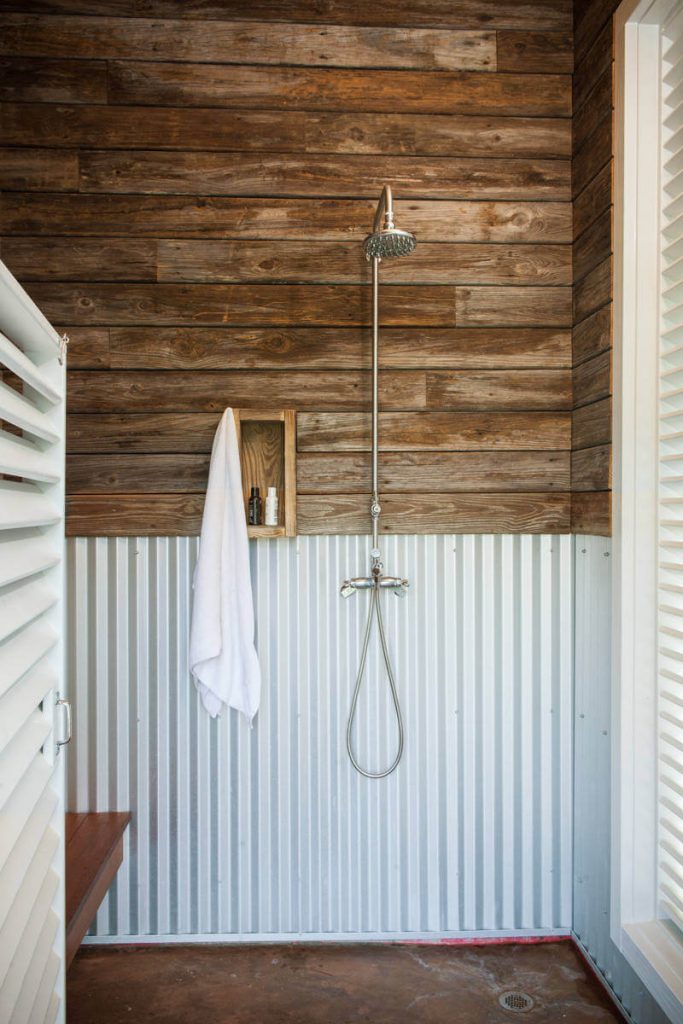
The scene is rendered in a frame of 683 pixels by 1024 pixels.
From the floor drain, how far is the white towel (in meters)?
1.17

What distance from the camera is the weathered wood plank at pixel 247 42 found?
2.15 meters

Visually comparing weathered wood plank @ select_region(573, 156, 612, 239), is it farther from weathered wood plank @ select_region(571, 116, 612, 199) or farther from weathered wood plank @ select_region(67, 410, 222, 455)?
weathered wood plank @ select_region(67, 410, 222, 455)

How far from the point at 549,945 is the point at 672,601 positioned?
1259 mm

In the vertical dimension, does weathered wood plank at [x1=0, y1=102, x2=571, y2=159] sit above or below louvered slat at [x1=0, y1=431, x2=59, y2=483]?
above

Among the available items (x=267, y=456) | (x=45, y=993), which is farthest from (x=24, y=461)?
(x=267, y=456)

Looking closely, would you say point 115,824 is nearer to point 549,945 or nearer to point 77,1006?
point 77,1006

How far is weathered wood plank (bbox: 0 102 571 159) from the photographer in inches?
84.9

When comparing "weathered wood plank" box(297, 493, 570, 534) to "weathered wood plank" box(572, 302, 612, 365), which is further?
"weathered wood plank" box(297, 493, 570, 534)

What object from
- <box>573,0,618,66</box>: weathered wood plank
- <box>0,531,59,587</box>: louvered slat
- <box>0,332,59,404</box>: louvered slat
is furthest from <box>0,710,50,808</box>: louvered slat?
<box>573,0,618,66</box>: weathered wood plank

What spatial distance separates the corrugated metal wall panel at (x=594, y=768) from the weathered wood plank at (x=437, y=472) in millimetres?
258

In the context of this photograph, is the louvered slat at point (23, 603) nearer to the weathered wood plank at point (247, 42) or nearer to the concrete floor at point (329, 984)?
the concrete floor at point (329, 984)

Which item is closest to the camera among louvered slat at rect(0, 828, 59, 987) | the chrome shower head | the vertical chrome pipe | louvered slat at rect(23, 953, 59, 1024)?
louvered slat at rect(0, 828, 59, 987)

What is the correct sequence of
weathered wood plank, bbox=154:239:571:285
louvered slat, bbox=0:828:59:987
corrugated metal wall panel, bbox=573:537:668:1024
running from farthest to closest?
weathered wood plank, bbox=154:239:571:285 → corrugated metal wall panel, bbox=573:537:668:1024 → louvered slat, bbox=0:828:59:987

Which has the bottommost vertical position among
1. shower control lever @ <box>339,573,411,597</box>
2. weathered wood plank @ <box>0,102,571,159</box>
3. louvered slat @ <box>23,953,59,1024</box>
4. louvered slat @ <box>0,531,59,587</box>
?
louvered slat @ <box>23,953,59,1024</box>
